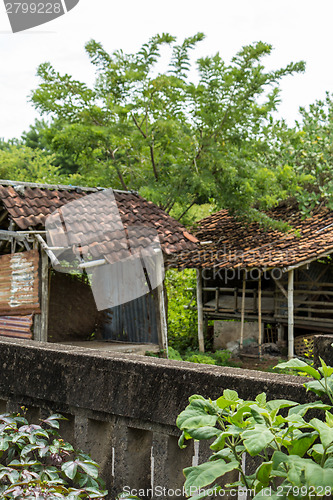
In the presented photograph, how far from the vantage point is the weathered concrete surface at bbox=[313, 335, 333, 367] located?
6.97 feet

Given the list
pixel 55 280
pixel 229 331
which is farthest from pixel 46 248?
pixel 229 331

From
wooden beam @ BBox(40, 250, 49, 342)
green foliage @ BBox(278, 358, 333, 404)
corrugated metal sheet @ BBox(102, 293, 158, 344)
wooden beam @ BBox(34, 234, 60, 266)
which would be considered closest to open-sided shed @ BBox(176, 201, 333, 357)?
corrugated metal sheet @ BBox(102, 293, 158, 344)

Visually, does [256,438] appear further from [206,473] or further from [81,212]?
[81,212]

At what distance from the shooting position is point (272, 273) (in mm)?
15125

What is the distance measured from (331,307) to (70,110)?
9.26m

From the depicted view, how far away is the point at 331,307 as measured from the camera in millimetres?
15742

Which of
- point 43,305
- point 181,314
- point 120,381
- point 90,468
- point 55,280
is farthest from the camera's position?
point 181,314

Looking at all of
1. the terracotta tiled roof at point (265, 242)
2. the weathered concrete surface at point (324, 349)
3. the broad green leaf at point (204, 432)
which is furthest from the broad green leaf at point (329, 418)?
the terracotta tiled roof at point (265, 242)

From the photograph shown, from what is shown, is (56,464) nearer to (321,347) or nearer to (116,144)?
(321,347)

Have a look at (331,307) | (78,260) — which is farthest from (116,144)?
(331,307)

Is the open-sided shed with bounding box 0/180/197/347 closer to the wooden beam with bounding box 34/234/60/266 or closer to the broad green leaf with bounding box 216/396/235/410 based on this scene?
the wooden beam with bounding box 34/234/60/266

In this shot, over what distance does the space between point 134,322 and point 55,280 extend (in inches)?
72.4

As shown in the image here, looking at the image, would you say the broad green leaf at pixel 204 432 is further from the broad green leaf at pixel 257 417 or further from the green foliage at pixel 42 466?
the green foliage at pixel 42 466

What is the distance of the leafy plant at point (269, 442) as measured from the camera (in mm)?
1510
